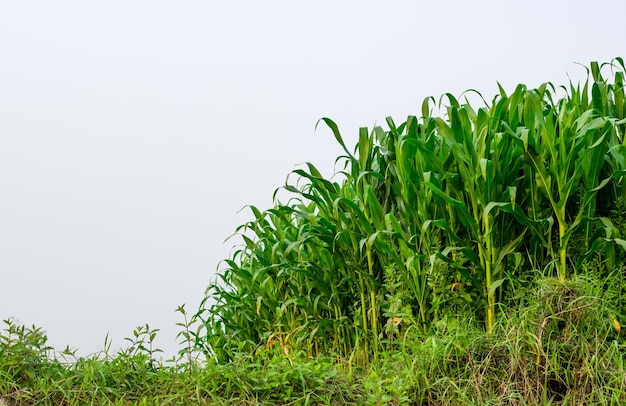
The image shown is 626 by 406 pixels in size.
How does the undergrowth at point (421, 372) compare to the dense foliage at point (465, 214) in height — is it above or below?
below

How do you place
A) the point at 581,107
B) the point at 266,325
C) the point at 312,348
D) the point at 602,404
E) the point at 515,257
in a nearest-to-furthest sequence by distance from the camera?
the point at 602,404, the point at 515,257, the point at 581,107, the point at 312,348, the point at 266,325

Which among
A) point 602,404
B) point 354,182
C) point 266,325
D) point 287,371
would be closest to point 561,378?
point 602,404

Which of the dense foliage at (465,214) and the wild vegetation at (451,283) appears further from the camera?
the dense foliage at (465,214)

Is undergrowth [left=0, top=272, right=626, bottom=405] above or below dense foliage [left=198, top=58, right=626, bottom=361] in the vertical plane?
below

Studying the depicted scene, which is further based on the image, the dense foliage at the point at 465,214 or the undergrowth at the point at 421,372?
the dense foliage at the point at 465,214

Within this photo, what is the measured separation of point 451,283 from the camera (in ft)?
11.1

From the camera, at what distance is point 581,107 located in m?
3.75

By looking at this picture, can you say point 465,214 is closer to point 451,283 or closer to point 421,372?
point 451,283

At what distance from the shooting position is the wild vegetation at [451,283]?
2793 millimetres

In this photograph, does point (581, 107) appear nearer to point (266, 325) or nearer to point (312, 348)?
point (312, 348)

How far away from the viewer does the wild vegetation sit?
2.79m

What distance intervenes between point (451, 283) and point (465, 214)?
373mm

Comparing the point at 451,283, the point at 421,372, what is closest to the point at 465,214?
the point at 451,283

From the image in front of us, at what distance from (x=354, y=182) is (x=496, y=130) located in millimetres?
835
